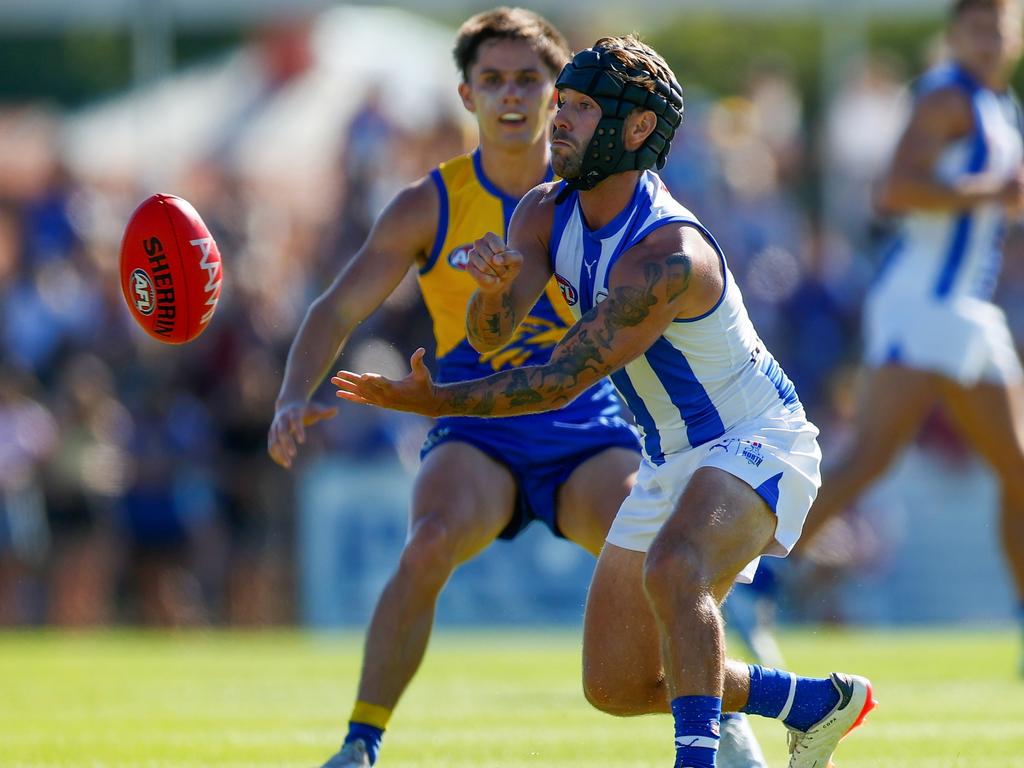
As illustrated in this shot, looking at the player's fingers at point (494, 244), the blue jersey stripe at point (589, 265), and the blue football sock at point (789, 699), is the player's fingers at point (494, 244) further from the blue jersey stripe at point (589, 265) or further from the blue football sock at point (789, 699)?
the blue football sock at point (789, 699)

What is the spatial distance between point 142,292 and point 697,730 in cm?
249

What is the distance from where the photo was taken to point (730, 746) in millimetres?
5633

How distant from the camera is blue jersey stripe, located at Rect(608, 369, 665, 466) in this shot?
530 cm

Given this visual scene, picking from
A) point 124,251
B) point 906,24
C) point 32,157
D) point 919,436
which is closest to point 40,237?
point 32,157

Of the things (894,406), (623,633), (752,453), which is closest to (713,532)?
(752,453)

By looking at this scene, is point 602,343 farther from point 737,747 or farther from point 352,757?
point 352,757

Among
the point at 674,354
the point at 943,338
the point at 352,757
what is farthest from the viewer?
the point at 943,338

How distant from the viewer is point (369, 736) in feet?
18.7

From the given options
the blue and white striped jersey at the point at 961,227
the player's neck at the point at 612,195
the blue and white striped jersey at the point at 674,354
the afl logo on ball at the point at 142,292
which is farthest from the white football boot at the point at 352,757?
the blue and white striped jersey at the point at 961,227

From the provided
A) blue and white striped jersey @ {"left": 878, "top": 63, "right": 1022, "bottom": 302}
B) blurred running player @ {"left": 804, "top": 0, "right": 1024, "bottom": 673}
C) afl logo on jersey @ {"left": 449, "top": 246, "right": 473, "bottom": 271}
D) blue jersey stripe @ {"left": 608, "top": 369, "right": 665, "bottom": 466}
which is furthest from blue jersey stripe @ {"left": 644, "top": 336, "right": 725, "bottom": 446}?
blue and white striped jersey @ {"left": 878, "top": 63, "right": 1022, "bottom": 302}

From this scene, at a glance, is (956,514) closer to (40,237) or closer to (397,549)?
(397,549)

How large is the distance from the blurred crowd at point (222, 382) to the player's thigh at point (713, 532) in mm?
8057

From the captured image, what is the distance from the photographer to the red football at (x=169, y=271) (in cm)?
587

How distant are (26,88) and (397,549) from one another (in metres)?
19.7
